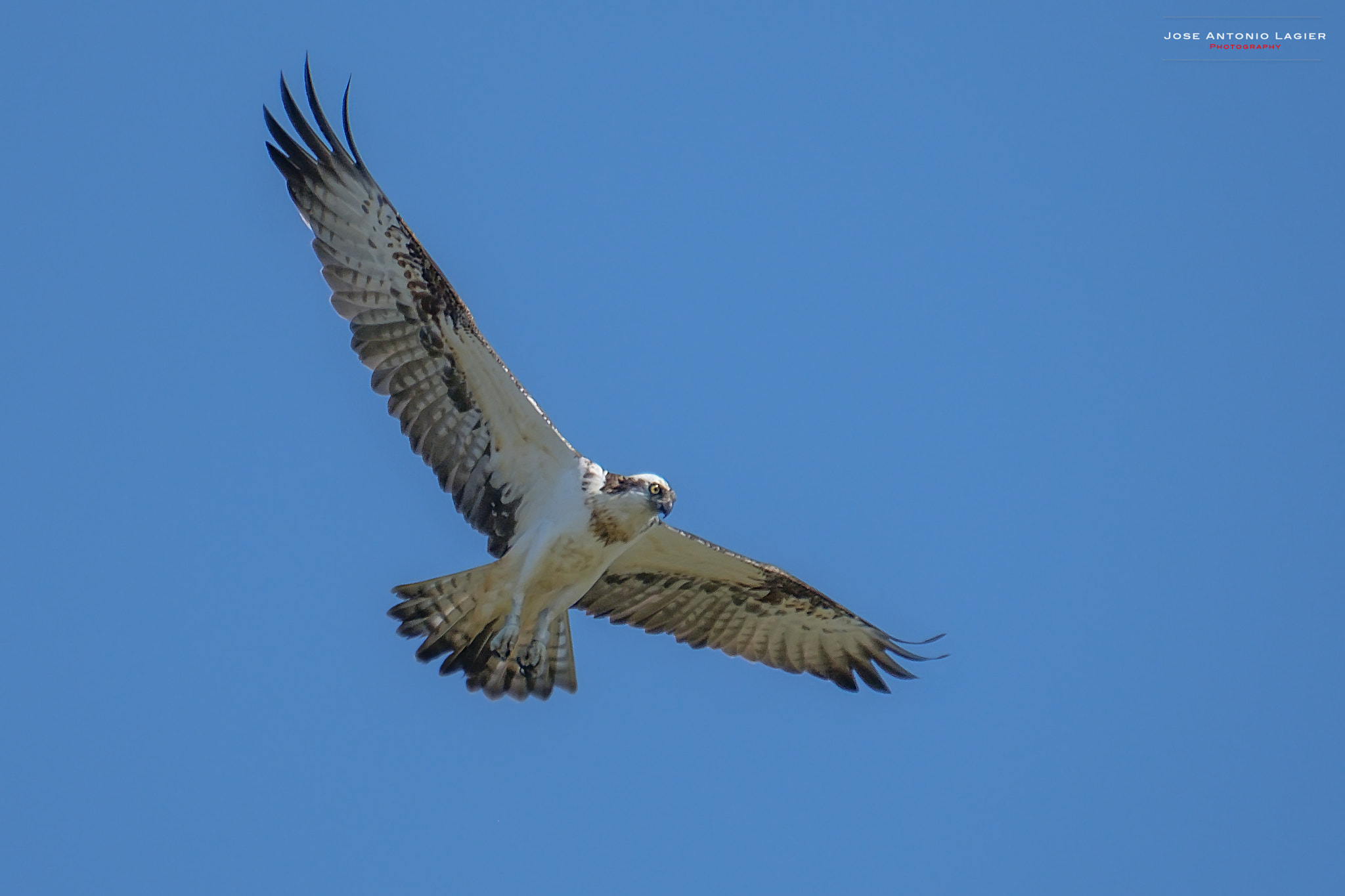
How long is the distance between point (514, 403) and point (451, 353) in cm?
57

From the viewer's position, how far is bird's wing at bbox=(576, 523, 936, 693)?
11586 mm

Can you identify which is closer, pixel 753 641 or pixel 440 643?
pixel 440 643

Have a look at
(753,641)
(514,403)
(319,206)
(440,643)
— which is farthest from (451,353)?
(753,641)

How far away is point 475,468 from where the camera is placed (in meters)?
10.7

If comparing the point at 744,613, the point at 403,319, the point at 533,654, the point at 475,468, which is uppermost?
the point at 403,319

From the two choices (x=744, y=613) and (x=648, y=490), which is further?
(x=744, y=613)

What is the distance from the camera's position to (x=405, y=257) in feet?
33.2

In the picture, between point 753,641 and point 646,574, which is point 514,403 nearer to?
point 646,574

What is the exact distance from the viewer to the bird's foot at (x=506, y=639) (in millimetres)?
10664

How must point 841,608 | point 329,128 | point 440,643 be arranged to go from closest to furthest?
point 329,128 → point 440,643 → point 841,608

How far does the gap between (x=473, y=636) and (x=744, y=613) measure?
2390mm

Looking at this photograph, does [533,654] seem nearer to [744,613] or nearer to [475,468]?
[475,468]

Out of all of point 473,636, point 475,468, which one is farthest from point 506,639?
point 475,468

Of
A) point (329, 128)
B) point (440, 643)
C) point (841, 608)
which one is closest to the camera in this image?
point (329, 128)
